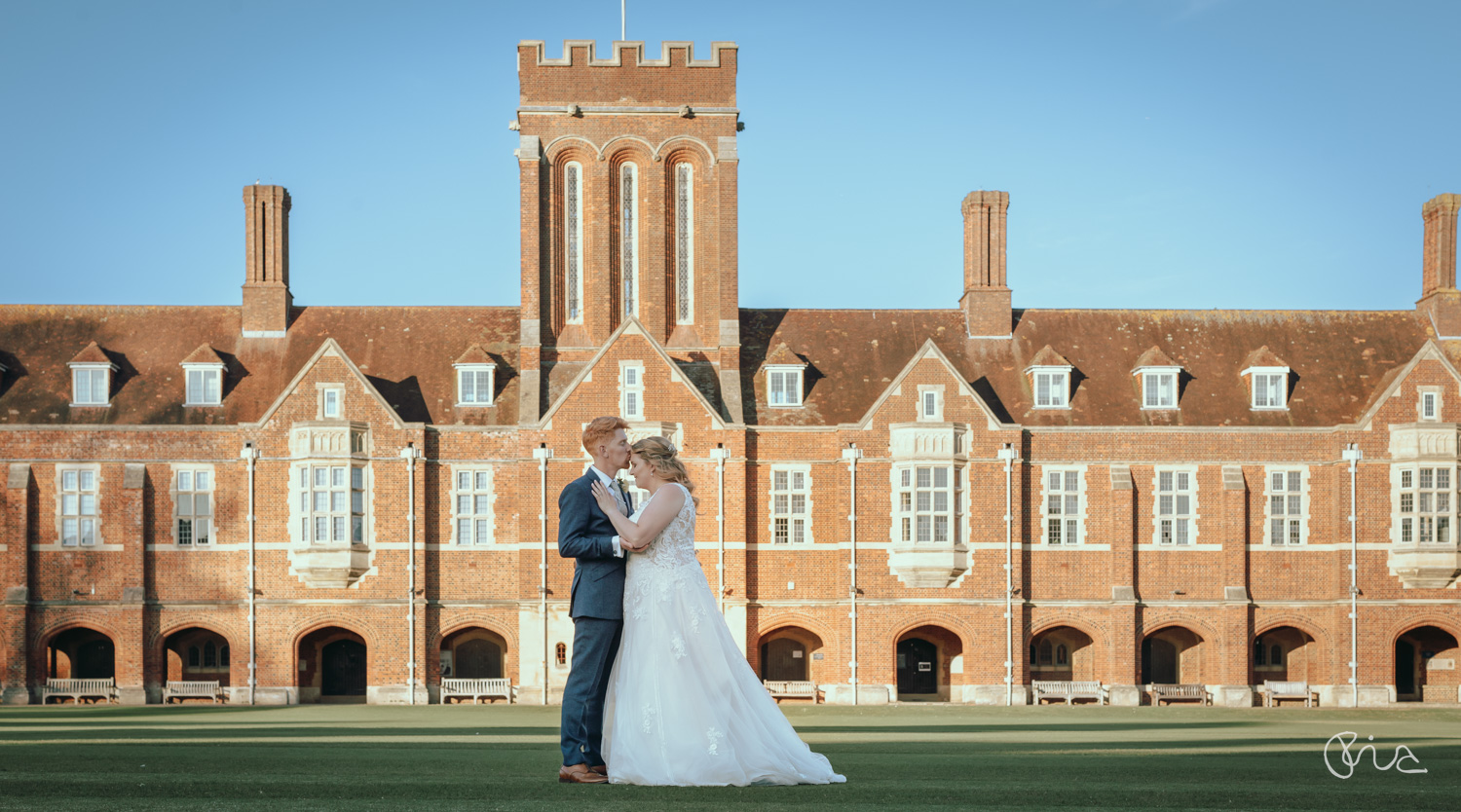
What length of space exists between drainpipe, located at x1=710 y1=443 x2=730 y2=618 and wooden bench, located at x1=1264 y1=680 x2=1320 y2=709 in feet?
44.7

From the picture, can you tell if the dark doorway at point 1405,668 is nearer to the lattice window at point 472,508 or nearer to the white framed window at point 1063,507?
the white framed window at point 1063,507

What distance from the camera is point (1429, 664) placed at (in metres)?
35.8

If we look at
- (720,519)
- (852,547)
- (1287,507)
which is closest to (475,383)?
(720,519)

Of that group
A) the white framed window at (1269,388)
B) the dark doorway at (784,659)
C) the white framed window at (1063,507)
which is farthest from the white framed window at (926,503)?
the white framed window at (1269,388)

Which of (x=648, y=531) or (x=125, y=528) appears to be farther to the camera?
(x=125, y=528)

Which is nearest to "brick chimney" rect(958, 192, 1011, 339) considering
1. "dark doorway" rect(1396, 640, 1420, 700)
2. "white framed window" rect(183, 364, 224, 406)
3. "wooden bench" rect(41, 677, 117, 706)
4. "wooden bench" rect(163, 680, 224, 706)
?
"dark doorway" rect(1396, 640, 1420, 700)

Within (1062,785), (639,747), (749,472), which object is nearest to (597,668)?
(639,747)

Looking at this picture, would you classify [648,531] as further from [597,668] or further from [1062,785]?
[1062,785]

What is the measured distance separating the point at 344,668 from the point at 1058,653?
19.1 metres

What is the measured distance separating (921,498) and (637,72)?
44.6 feet

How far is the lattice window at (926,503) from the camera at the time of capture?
112ft

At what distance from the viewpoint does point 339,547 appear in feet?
110

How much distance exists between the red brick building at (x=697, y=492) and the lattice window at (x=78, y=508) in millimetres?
72

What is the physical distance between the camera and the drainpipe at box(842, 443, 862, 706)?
3388cm
